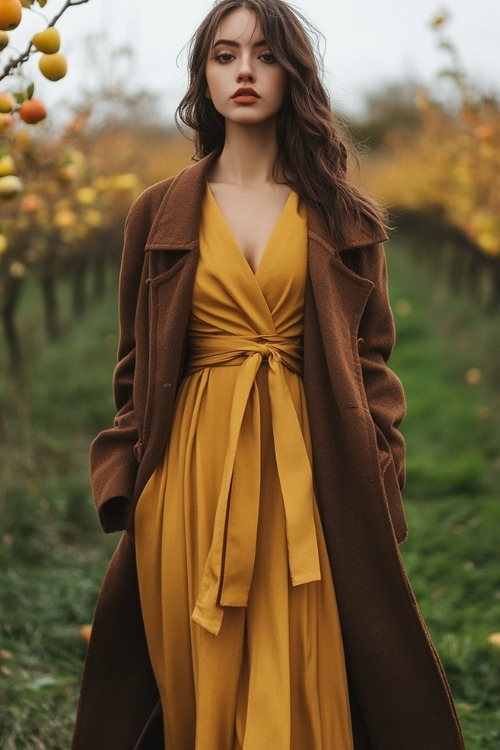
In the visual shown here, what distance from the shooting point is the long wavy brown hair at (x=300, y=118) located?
7.36 ft

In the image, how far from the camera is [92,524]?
4.69 m

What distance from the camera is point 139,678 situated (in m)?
2.53

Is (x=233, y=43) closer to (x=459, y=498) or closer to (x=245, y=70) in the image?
(x=245, y=70)

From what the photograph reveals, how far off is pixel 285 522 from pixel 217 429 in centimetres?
25

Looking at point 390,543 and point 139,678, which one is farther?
point 139,678

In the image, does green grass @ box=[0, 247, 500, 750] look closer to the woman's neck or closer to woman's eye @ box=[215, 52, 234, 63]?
the woman's neck

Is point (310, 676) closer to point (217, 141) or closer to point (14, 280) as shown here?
point (217, 141)

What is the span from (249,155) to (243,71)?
8.3 inches

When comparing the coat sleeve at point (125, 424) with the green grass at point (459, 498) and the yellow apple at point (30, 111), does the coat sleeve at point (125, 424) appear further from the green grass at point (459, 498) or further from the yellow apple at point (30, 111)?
the green grass at point (459, 498)

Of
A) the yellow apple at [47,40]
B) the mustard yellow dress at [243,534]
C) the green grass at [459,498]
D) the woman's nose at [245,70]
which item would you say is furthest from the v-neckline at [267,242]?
the green grass at [459,498]

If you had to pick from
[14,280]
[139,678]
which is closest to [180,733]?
[139,678]

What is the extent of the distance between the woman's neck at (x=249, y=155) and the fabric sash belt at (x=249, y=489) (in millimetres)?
391

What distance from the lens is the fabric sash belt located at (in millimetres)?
2160

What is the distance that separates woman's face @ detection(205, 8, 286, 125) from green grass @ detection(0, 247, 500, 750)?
65.4 inches
